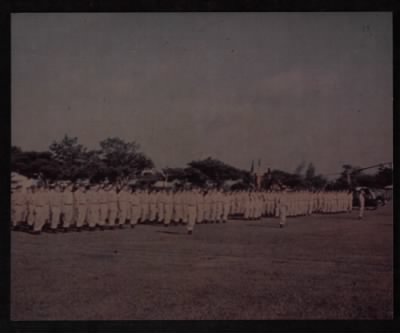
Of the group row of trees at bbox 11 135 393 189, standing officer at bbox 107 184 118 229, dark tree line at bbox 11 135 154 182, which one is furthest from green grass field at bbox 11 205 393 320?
dark tree line at bbox 11 135 154 182

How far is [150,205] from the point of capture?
31.0ft

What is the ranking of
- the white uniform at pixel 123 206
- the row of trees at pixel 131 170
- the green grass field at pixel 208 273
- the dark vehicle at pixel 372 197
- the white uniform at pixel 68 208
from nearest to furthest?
→ the green grass field at pixel 208 273 → the row of trees at pixel 131 170 → the dark vehicle at pixel 372 197 → the white uniform at pixel 68 208 → the white uniform at pixel 123 206

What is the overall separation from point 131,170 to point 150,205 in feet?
1.76

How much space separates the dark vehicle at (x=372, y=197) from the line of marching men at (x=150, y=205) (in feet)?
0.31

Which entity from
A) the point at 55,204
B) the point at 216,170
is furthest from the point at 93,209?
the point at 216,170

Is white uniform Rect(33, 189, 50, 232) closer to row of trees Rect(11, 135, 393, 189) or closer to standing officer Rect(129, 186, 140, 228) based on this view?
row of trees Rect(11, 135, 393, 189)

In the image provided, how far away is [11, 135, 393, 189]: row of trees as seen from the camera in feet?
29.8

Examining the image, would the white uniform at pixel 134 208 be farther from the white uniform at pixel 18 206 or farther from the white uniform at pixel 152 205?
the white uniform at pixel 18 206

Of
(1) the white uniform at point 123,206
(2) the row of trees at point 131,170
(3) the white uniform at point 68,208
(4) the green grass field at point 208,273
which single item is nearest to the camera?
(4) the green grass field at point 208,273

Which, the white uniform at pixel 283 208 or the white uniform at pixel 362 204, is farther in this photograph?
the white uniform at pixel 283 208

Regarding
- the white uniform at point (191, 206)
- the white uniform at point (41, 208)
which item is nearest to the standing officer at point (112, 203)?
the white uniform at point (41, 208)

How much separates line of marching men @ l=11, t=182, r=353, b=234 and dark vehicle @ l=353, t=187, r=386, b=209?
0.09m

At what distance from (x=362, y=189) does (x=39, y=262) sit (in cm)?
425

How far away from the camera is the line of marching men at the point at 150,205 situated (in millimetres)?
9242
